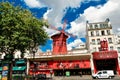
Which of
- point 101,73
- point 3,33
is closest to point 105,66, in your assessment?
point 101,73

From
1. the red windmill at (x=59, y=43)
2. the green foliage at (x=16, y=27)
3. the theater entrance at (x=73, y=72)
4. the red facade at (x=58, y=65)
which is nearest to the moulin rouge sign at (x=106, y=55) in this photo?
the red facade at (x=58, y=65)

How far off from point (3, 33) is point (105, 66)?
30.8m

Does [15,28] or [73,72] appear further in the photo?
[73,72]

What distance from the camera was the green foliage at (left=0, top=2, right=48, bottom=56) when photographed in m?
31.5

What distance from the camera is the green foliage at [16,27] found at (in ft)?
103

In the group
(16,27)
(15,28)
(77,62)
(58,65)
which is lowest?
(58,65)

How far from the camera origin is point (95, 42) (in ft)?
197

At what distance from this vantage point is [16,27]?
3139cm

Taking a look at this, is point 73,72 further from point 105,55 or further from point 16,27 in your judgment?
point 16,27

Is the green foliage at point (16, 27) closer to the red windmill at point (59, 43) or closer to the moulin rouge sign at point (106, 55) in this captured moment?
the moulin rouge sign at point (106, 55)

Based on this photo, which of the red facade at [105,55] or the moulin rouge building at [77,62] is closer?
the red facade at [105,55]

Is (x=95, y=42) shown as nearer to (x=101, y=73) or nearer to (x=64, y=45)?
(x=64, y=45)

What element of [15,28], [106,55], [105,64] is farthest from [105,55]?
[15,28]

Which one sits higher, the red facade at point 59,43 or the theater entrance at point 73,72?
the red facade at point 59,43
